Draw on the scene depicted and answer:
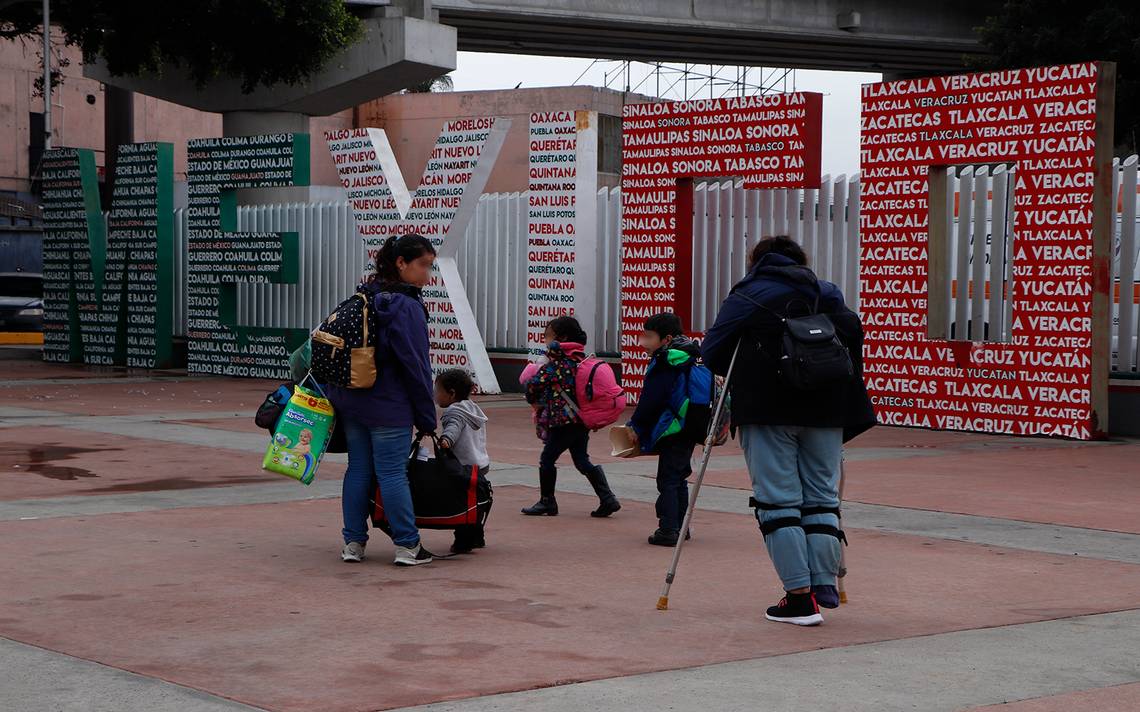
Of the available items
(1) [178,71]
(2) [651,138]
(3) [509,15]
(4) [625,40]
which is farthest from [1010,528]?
(4) [625,40]

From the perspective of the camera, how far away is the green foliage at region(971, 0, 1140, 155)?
3272 centimetres

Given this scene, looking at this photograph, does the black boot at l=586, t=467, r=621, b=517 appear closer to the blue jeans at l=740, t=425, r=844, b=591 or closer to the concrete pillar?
the blue jeans at l=740, t=425, r=844, b=591

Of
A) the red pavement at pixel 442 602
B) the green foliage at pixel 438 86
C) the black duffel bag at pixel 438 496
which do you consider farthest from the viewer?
the green foliage at pixel 438 86

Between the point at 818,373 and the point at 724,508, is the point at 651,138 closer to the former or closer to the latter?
the point at 724,508

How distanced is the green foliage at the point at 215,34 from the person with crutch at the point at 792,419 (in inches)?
829

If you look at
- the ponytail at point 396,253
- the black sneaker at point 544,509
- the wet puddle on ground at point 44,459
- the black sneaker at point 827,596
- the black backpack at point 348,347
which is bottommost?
the wet puddle on ground at point 44,459

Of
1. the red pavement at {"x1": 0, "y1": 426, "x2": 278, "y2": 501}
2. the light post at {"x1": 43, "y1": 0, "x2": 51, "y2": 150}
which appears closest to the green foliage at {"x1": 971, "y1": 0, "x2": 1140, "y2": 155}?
the light post at {"x1": 43, "y1": 0, "x2": 51, "y2": 150}

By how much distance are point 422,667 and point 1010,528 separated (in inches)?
196

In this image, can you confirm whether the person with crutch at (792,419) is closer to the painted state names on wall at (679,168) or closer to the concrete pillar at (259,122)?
the painted state names on wall at (679,168)

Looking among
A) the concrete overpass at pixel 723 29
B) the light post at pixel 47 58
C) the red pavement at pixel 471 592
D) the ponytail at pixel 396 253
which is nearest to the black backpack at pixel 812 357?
the red pavement at pixel 471 592

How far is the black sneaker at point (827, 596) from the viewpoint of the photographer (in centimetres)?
683

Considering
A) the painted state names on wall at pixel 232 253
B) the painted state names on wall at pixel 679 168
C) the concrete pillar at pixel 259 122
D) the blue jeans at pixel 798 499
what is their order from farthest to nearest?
the concrete pillar at pixel 259 122
the painted state names on wall at pixel 232 253
the painted state names on wall at pixel 679 168
the blue jeans at pixel 798 499

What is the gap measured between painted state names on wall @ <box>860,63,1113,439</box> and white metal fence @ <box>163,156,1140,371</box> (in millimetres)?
430

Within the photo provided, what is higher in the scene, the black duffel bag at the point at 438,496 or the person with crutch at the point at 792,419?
the person with crutch at the point at 792,419
